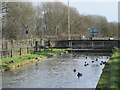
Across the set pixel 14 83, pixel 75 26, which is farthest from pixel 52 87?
pixel 75 26

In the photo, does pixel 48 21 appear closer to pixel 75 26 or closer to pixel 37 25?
pixel 37 25

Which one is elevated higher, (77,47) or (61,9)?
(61,9)

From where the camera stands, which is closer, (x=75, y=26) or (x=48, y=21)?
(x=48, y=21)

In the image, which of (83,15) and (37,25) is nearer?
(37,25)

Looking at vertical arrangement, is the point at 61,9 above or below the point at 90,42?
above

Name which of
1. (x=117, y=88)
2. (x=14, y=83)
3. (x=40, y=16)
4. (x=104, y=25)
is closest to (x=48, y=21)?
(x=40, y=16)

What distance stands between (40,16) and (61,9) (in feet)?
25.4

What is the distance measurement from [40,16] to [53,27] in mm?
4511

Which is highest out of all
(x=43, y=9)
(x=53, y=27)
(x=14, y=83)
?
(x=43, y=9)

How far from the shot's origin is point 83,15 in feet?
312

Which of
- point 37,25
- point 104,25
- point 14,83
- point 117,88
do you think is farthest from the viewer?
point 104,25

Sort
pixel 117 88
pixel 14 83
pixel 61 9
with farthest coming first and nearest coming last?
1. pixel 61 9
2. pixel 14 83
3. pixel 117 88

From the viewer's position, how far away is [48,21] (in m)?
75.4

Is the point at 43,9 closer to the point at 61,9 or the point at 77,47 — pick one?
the point at 61,9
